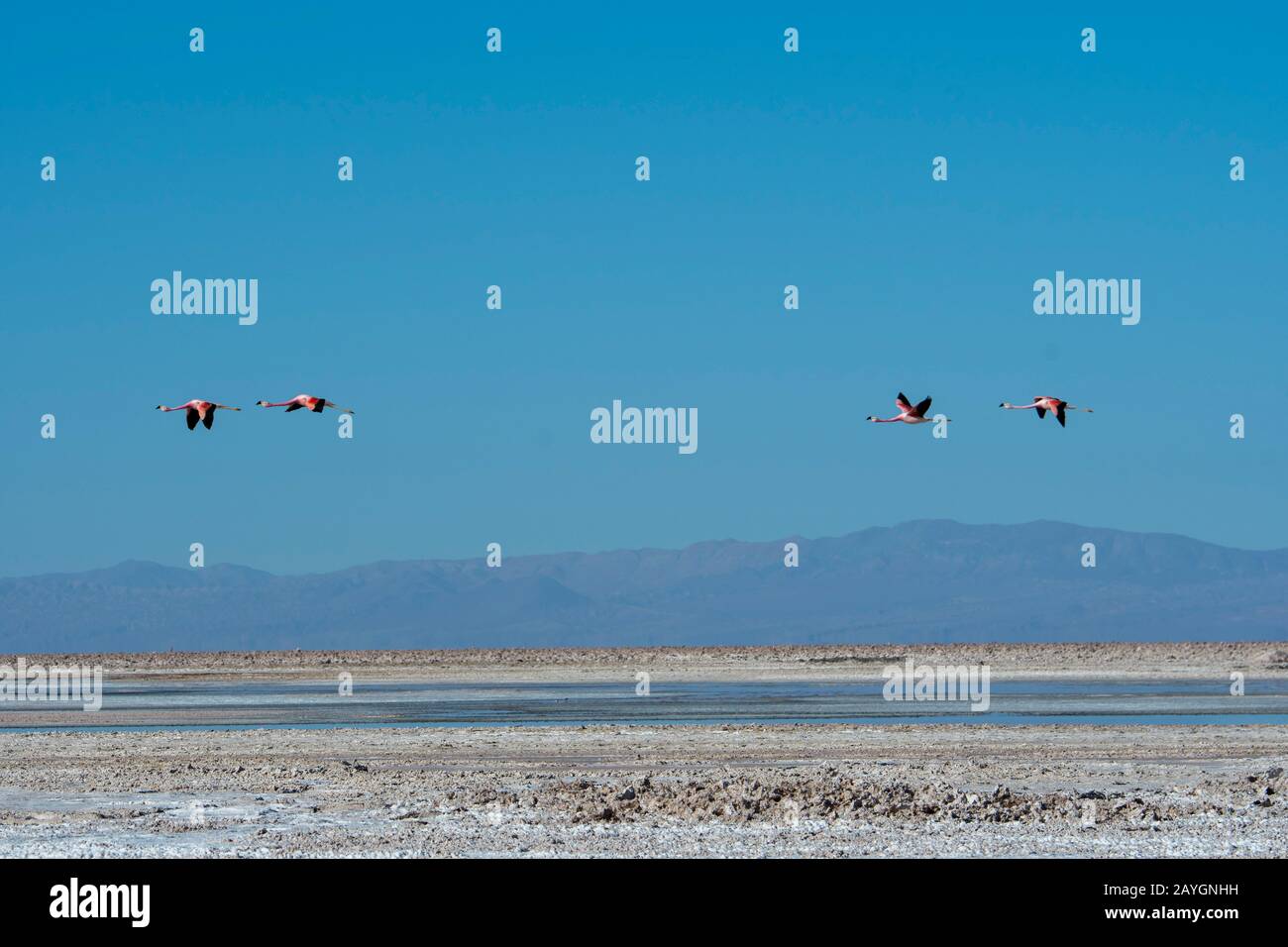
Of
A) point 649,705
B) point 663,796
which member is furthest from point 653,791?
point 649,705

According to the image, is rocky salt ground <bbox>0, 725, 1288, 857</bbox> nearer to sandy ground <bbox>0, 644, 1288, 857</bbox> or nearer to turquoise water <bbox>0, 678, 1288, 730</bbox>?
sandy ground <bbox>0, 644, 1288, 857</bbox>

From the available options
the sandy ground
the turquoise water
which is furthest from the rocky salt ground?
the turquoise water

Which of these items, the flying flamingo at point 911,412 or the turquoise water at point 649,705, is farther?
the turquoise water at point 649,705

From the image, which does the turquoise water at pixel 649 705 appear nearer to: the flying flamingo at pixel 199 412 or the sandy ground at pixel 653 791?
the sandy ground at pixel 653 791

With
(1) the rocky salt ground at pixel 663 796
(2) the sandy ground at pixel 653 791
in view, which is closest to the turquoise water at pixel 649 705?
(2) the sandy ground at pixel 653 791

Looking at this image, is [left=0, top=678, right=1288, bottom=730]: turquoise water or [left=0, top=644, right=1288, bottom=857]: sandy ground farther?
[left=0, top=678, right=1288, bottom=730]: turquoise water
